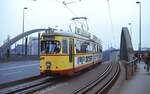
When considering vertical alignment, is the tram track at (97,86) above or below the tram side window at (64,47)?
below

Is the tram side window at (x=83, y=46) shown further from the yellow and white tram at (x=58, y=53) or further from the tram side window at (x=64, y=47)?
the tram side window at (x=64, y=47)

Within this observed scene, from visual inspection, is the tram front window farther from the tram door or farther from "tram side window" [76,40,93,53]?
"tram side window" [76,40,93,53]

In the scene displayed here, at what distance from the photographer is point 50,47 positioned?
24.5 m

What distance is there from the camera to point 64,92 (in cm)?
1884

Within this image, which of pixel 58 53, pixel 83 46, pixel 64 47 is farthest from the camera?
pixel 83 46

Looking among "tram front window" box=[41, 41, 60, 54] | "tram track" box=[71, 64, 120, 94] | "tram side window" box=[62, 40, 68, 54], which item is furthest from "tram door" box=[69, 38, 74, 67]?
"tram track" box=[71, 64, 120, 94]

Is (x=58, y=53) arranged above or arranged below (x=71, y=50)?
below

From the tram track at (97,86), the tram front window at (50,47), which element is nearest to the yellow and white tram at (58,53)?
the tram front window at (50,47)

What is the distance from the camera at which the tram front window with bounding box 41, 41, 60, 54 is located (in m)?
24.4

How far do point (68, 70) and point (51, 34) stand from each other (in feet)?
8.28

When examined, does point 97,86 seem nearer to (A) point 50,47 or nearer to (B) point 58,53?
(B) point 58,53

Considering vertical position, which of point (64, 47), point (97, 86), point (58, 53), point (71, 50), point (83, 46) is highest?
point (83, 46)

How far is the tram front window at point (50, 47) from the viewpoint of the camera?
24406mm

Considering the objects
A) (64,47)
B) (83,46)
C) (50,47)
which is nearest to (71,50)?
(64,47)
